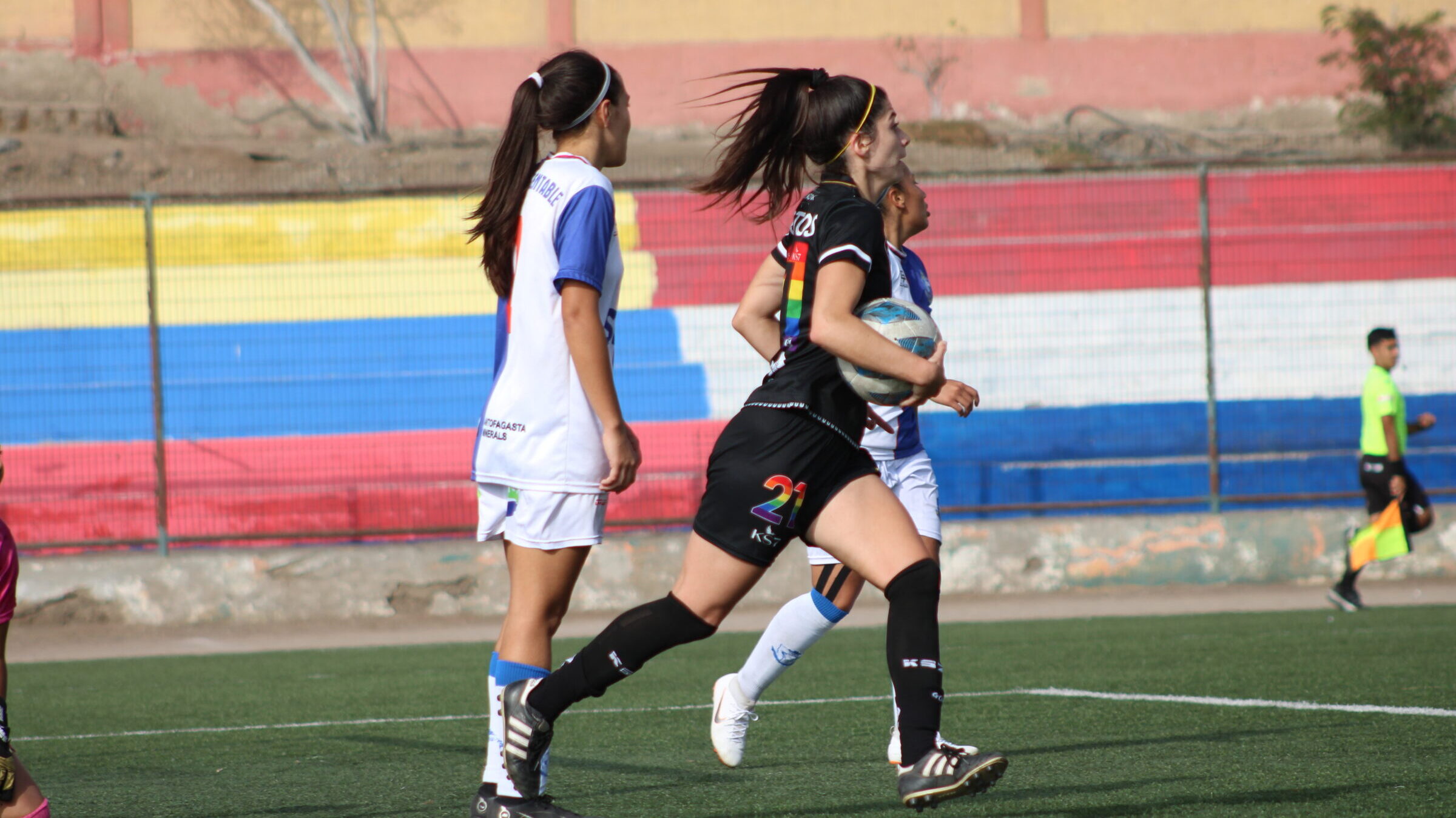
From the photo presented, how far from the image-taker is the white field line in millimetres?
6371

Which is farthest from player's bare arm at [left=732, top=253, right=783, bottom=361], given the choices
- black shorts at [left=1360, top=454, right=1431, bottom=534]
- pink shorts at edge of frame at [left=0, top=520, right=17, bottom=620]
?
black shorts at [left=1360, top=454, right=1431, bottom=534]

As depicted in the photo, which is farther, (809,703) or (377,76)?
(377,76)

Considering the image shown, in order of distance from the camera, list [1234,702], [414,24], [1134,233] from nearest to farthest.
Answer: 1. [1234,702]
2. [1134,233]
3. [414,24]

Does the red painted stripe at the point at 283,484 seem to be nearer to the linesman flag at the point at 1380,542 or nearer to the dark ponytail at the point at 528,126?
the linesman flag at the point at 1380,542

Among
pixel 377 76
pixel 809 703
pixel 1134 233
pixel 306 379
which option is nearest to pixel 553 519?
pixel 809 703

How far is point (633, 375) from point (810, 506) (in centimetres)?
1129

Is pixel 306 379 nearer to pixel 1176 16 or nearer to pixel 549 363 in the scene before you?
pixel 549 363

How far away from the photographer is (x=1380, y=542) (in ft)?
35.5

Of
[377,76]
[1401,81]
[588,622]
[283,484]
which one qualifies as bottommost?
[588,622]

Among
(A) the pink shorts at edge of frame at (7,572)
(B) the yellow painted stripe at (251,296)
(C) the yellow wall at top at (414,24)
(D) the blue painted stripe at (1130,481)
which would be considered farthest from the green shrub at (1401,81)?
(A) the pink shorts at edge of frame at (7,572)

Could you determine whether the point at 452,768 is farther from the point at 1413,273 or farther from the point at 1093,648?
the point at 1413,273

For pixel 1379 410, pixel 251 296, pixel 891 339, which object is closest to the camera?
pixel 891 339

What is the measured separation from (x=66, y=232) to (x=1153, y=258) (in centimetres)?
1181

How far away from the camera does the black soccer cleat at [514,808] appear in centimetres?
393
